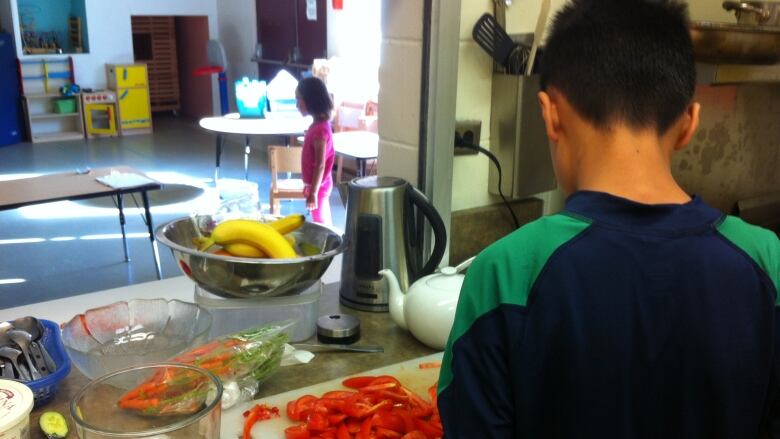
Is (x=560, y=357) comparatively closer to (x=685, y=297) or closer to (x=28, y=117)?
(x=685, y=297)

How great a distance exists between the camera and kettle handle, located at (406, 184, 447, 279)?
1411 millimetres

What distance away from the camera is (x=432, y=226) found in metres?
1.44

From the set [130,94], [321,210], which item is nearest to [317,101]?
[321,210]

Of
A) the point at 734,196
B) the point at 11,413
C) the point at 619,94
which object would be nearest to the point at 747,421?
the point at 619,94

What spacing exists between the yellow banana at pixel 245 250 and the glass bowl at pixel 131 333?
0.12 meters

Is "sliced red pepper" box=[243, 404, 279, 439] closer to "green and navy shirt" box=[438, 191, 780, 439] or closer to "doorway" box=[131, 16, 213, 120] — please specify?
"green and navy shirt" box=[438, 191, 780, 439]

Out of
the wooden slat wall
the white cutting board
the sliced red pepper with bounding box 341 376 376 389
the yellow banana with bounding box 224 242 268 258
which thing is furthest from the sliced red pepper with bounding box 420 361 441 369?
the wooden slat wall

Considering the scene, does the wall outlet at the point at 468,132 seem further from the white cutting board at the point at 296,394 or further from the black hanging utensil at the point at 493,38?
the white cutting board at the point at 296,394

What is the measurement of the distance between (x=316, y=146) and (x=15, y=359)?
2750mm

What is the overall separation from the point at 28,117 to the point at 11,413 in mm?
7841

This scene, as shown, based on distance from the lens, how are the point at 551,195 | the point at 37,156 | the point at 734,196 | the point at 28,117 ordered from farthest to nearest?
the point at 28,117, the point at 37,156, the point at 734,196, the point at 551,195

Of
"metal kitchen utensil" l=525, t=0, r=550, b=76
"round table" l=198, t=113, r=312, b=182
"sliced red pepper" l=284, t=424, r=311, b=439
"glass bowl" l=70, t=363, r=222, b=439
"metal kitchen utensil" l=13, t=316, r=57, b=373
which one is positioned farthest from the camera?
"round table" l=198, t=113, r=312, b=182

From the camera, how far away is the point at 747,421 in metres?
0.78

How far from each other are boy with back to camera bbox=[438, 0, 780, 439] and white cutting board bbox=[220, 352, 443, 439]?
0.40 metres
